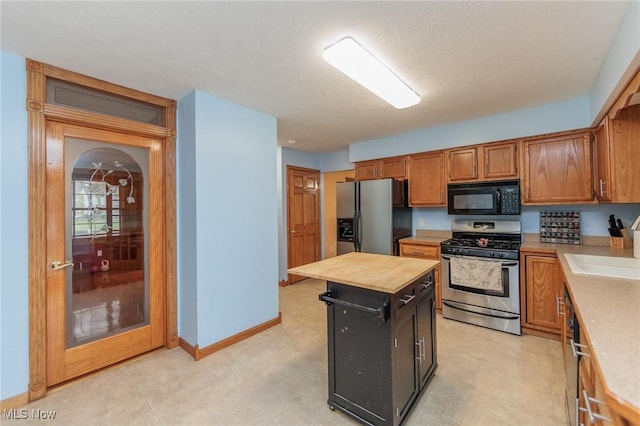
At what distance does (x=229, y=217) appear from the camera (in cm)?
283

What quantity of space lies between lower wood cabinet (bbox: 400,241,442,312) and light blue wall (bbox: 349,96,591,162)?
1.37 meters

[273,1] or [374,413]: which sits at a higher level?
[273,1]

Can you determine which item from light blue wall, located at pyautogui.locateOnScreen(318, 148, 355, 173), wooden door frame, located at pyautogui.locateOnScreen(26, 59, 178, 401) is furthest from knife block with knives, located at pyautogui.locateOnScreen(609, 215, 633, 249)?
wooden door frame, located at pyautogui.locateOnScreen(26, 59, 178, 401)

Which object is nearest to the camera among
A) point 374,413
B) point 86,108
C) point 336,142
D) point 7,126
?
point 374,413

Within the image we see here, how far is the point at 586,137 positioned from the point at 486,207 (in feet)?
3.77

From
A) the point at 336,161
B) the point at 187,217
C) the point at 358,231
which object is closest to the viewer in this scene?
the point at 187,217

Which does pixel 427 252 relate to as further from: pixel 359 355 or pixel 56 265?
pixel 56 265

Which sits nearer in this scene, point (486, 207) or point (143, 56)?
point (143, 56)

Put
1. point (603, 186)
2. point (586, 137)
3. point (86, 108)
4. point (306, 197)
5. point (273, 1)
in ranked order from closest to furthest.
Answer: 1. point (273, 1)
2. point (86, 108)
3. point (603, 186)
4. point (586, 137)
5. point (306, 197)

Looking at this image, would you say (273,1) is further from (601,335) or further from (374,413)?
(374,413)

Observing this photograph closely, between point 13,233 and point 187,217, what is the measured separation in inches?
45.6

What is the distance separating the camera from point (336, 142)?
4.61 m

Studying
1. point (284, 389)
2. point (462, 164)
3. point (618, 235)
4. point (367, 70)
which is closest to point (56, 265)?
point (284, 389)

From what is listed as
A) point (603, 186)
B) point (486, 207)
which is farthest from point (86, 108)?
point (603, 186)
